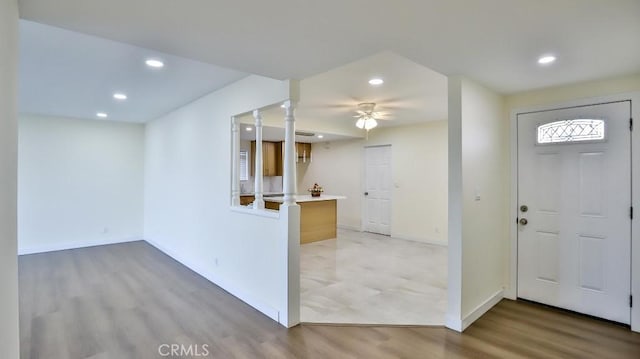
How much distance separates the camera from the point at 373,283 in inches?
167

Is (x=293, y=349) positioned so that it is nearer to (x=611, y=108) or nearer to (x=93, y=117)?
(x=611, y=108)

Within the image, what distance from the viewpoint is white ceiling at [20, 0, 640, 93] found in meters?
1.77

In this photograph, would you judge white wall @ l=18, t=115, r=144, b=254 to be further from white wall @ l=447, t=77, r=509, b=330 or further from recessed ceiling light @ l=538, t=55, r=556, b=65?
recessed ceiling light @ l=538, t=55, r=556, b=65

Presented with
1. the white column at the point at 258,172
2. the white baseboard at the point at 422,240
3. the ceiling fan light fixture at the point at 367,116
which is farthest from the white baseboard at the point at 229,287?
the white baseboard at the point at 422,240

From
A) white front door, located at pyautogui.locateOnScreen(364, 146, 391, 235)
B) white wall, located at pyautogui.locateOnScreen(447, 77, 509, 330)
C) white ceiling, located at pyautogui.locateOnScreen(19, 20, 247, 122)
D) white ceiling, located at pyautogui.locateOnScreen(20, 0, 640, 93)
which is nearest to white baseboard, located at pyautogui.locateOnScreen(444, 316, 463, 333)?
white wall, located at pyautogui.locateOnScreen(447, 77, 509, 330)

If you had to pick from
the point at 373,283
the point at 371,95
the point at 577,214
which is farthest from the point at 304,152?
the point at 577,214

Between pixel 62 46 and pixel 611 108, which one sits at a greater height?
pixel 62 46

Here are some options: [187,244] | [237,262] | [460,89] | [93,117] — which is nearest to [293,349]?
[237,262]

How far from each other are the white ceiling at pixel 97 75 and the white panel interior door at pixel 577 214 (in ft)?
11.2

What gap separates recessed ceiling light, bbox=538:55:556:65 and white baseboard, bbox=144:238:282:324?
3.20 m

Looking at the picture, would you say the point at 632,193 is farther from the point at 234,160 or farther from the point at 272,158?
the point at 272,158

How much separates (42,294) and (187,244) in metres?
1.77

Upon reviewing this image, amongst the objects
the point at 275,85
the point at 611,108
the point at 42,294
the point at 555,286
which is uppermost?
the point at 275,85

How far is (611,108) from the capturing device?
10.3 ft
